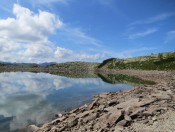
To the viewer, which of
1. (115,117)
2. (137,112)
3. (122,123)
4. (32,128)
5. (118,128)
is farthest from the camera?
(32,128)

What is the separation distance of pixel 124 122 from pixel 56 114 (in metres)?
15.0

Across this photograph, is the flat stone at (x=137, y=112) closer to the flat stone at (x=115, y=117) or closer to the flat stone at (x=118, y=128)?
the flat stone at (x=115, y=117)

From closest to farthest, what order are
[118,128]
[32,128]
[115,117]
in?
[118,128] → [115,117] → [32,128]

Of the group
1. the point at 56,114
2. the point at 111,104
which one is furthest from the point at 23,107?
the point at 111,104

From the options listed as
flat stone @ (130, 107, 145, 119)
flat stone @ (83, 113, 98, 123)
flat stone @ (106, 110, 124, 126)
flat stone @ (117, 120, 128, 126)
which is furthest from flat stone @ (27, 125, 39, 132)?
flat stone @ (130, 107, 145, 119)

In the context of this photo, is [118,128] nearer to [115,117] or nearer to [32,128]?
[115,117]

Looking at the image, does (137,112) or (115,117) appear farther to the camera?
(137,112)

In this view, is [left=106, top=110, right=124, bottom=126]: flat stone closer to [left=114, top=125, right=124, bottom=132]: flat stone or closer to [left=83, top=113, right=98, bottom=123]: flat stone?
[left=114, top=125, right=124, bottom=132]: flat stone

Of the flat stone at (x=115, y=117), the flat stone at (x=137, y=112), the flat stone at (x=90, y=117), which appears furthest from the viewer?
the flat stone at (x=90, y=117)

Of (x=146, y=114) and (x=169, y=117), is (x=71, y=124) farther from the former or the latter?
(x=169, y=117)

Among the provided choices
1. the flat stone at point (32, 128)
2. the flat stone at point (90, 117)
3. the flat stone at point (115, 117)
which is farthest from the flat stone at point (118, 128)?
the flat stone at point (32, 128)

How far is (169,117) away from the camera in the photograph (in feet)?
70.1

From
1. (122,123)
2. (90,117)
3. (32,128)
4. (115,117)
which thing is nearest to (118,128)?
(122,123)

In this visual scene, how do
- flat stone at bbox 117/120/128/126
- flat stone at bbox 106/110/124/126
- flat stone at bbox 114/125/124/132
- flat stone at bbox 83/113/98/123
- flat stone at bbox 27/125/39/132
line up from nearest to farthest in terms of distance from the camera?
flat stone at bbox 114/125/124/132 → flat stone at bbox 117/120/128/126 → flat stone at bbox 106/110/124/126 → flat stone at bbox 83/113/98/123 → flat stone at bbox 27/125/39/132
